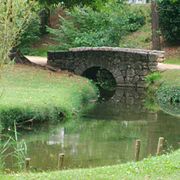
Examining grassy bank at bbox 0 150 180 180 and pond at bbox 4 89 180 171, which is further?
pond at bbox 4 89 180 171

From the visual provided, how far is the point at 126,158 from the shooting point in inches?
512

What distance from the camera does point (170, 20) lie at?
3061 cm

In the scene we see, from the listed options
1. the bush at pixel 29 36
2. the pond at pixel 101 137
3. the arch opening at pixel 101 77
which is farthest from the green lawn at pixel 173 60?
the bush at pixel 29 36

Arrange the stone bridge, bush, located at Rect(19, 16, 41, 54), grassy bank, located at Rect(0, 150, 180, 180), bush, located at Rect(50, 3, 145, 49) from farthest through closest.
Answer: bush, located at Rect(19, 16, 41, 54) < bush, located at Rect(50, 3, 145, 49) < the stone bridge < grassy bank, located at Rect(0, 150, 180, 180)

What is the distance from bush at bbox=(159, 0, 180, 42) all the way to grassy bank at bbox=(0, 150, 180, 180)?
21.1m

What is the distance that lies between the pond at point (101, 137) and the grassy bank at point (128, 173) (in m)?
2.40

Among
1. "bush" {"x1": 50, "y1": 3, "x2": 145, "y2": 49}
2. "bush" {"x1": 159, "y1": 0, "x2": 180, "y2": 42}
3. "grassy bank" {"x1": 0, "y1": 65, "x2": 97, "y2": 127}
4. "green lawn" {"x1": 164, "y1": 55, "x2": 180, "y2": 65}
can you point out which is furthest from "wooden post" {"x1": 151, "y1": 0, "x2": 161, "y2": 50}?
"grassy bank" {"x1": 0, "y1": 65, "x2": 97, "y2": 127}

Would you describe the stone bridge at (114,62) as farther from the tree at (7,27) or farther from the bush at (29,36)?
the tree at (7,27)

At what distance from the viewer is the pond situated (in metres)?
12.9

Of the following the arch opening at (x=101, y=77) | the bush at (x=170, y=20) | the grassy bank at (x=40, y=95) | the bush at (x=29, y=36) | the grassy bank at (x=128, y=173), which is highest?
the bush at (x=170, y=20)

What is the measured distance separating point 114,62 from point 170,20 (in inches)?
209

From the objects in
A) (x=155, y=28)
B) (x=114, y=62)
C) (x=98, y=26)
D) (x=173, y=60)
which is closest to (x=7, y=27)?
(x=114, y=62)

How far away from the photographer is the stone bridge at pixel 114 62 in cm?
2616

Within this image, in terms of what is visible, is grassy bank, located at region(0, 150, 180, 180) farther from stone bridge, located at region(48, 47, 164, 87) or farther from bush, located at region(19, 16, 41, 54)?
bush, located at region(19, 16, 41, 54)
